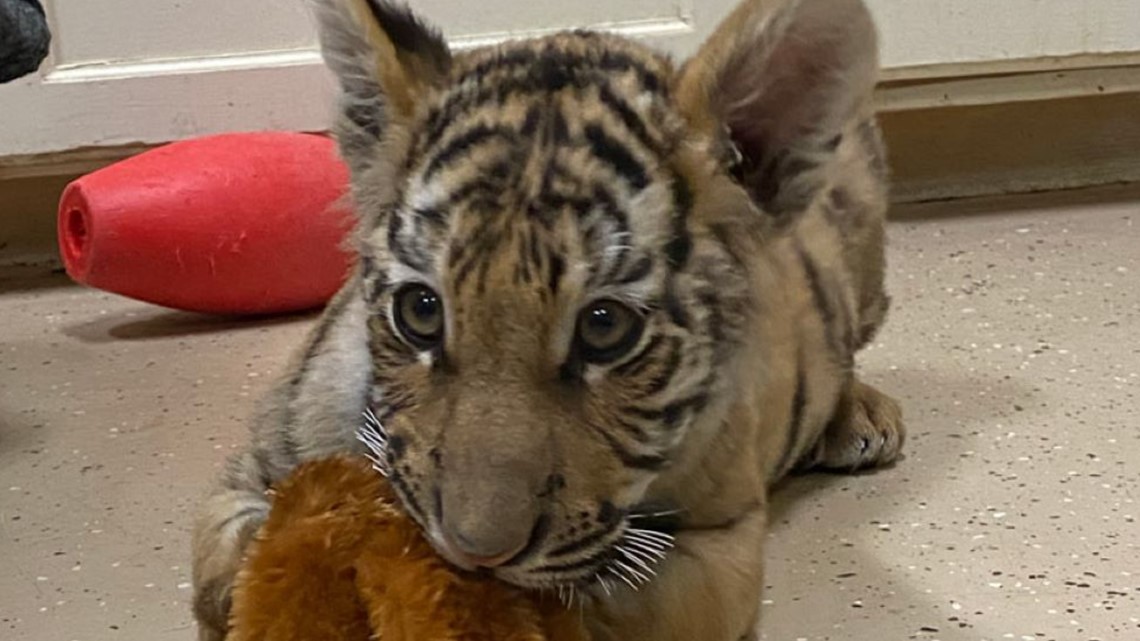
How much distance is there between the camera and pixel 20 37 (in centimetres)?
173

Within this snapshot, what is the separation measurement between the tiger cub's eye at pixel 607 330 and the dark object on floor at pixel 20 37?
36.4 inches

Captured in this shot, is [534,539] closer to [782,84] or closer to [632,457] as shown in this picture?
[632,457]

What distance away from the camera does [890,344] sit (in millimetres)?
2182

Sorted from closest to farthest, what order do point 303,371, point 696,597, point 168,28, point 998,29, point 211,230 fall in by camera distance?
point 696,597 → point 303,371 → point 211,230 → point 168,28 → point 998,29

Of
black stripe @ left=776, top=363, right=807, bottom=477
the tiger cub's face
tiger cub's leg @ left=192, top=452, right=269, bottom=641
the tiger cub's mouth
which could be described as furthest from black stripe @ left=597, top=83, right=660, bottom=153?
black stripe @ left=776, top=363, right=807, bottom=477

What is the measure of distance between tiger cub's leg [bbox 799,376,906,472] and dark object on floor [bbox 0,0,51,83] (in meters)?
0.92

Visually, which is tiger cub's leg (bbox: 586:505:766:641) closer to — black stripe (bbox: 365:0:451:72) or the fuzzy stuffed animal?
the fuzzy stuffed animal

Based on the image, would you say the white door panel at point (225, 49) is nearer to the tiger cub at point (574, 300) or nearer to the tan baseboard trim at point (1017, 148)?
the tan baseboard trim at point (1017, 148)

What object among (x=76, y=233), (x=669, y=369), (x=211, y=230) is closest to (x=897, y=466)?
(x=669, y=369)

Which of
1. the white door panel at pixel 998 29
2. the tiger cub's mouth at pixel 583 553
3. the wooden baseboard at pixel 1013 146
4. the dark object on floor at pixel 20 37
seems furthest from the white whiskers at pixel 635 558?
the wooden baseboard at pixel 1013 146

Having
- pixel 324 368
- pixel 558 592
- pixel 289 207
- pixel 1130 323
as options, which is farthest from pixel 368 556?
pixel 1130 323

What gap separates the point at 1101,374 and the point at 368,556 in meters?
1.22

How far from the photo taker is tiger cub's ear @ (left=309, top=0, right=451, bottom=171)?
1.20m

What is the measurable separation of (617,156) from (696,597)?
332 millimetres
